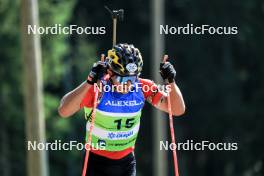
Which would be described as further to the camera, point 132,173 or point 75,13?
point 75,13

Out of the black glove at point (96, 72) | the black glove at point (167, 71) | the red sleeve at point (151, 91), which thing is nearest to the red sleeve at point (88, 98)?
the black glove at point (96, 72)

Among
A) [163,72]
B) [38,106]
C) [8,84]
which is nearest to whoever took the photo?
[163,72]

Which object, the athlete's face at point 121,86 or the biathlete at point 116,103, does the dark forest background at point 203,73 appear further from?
the athlete's face at point 121,86

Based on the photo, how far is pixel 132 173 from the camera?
7094 mm

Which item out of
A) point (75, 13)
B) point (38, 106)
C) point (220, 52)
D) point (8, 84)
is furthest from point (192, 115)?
point (38, 106)

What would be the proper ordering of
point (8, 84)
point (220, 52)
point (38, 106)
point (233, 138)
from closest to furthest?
point (38, 106) → point (8, 84) → point (233, 138) → point (220, 52)

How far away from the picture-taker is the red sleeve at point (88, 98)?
6.84 meters

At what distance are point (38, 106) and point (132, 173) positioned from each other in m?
4.46

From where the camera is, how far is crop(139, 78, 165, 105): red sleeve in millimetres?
7051

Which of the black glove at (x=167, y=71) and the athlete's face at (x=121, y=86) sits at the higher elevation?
the black glove at (x=167, y=71)

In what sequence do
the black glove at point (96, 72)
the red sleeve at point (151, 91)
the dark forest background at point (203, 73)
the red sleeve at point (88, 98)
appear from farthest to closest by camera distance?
the dark forest background at point (203, 73), the red sleeve at point (151, 91), the red sleeve at point (88, 98), the black glove at point (96, 72)

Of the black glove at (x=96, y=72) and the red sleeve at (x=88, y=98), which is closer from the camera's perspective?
the black glove at (x=96, y=72)

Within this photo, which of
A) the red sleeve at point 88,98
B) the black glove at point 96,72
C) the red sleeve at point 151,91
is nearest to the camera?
the black glove at point 96,72

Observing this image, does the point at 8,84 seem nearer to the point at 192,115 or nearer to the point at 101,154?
the point at 192,115
